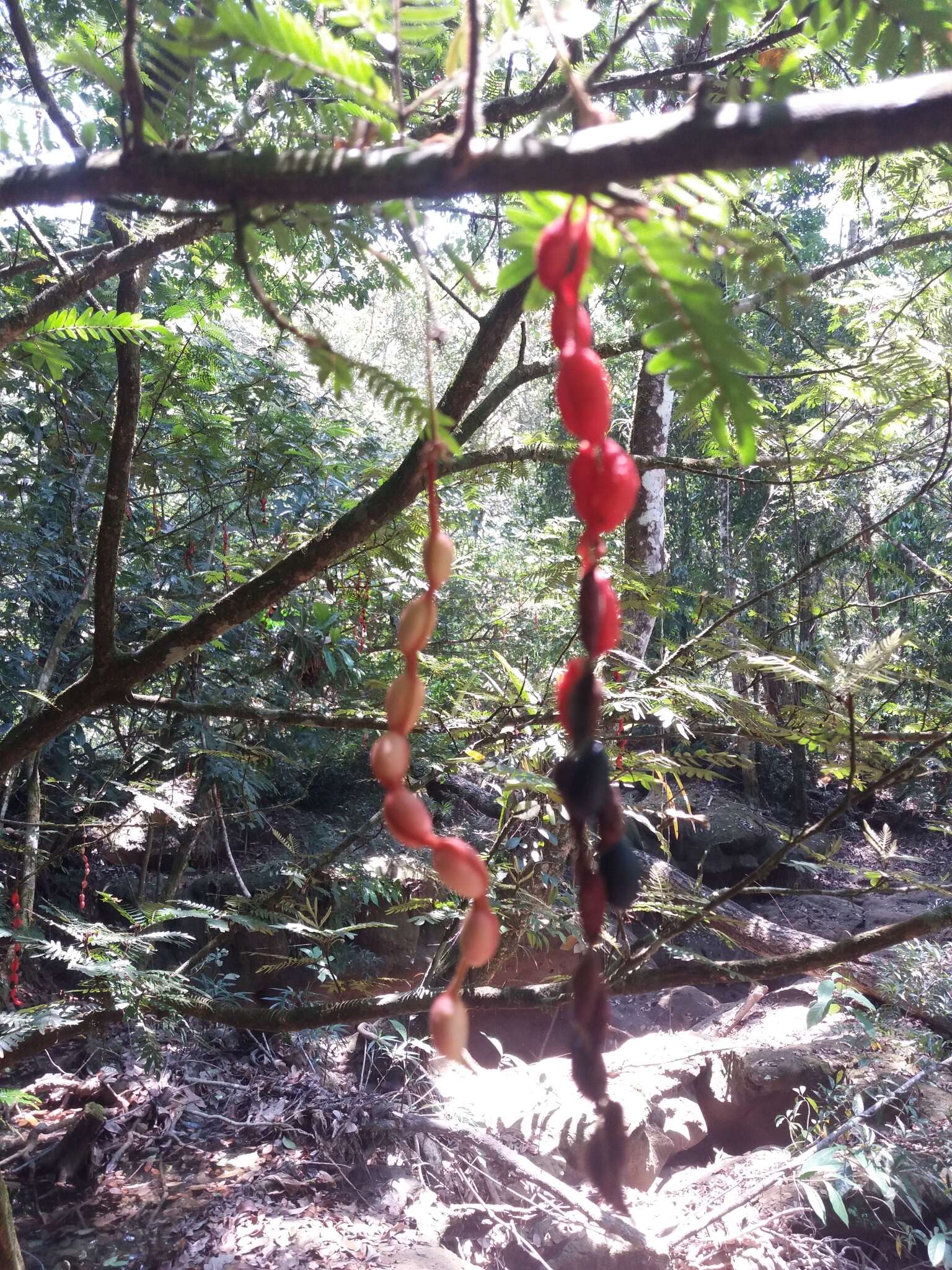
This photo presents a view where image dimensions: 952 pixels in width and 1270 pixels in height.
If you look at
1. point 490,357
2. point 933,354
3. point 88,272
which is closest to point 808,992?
point 933,354

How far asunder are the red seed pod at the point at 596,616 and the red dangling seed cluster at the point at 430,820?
0.09 m

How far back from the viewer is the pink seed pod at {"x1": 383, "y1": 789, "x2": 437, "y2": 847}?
0.52 meters

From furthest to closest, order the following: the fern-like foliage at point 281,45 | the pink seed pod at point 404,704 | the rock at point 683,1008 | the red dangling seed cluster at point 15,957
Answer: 1. the rock at point 683,1008
2. the red dangling seed cluster at point 15,957
3. the fern-like foliage at point 281,45
4. the pink seed pod at point 404,704

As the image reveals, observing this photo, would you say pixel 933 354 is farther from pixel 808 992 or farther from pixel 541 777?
pixel 808 992

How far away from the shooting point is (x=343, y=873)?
4.87 metres

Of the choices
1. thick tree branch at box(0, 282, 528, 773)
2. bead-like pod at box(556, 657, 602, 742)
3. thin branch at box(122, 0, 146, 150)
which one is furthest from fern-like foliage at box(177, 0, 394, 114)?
thick tree branch at box(0, 282, 528, 773)

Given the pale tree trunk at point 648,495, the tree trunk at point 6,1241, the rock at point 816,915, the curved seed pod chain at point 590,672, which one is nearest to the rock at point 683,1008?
the rock at point 816,915

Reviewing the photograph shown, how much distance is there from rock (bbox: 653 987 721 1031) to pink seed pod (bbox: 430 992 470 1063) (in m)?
6.03

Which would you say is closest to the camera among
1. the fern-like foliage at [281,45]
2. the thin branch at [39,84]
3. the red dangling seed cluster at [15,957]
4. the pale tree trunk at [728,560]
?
the fern-like foliage at [281,45]

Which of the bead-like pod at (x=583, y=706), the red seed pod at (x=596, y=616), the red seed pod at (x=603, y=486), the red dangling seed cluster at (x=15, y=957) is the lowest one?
the red dangling seed cluster at (x=15, y=957)

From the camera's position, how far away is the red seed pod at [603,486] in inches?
20.1

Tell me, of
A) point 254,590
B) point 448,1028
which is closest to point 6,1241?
point 254,590

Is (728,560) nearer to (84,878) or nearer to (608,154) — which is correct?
(84,878)

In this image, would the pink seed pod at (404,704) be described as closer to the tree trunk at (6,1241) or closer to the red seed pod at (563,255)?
the red seed pod at (563,255)
